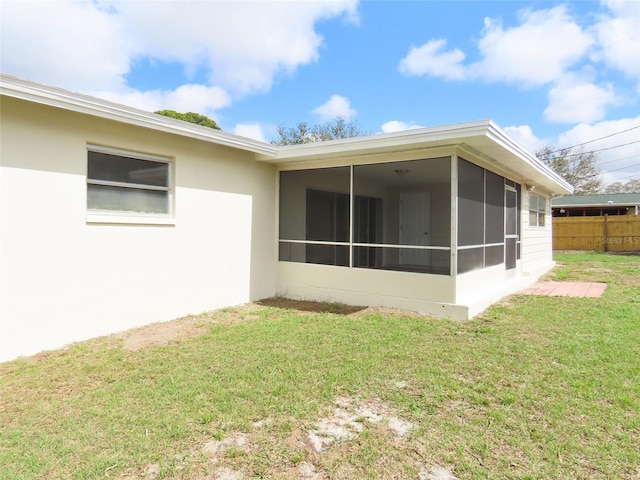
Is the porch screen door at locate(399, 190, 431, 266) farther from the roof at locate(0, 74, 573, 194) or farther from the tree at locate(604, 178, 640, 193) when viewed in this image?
the tree at locate(604, 178, 640, 193)

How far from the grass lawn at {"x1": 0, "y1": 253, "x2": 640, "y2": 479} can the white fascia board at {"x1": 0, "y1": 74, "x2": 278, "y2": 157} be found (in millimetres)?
2764

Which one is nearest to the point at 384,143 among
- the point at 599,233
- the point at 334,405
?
the point at 334,405

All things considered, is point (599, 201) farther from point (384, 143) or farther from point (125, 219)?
point (125, 219)

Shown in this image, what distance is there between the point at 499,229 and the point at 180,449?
7.48 m

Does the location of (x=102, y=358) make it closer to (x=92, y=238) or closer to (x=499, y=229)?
(x=92, y=238)

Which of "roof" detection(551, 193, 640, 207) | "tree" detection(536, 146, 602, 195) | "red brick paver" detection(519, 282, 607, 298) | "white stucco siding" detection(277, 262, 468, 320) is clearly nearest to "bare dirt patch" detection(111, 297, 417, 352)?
"white stucco siding" detection(277, 262, 468, 320)

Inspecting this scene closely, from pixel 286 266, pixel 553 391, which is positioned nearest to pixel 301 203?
pixel 286 266

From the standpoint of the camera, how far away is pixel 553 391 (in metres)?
3.31

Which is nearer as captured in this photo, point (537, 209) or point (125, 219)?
point (125, 219)

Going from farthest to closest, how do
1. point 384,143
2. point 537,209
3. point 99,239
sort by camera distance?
point 537,209 → point 384,143 → point 99,239

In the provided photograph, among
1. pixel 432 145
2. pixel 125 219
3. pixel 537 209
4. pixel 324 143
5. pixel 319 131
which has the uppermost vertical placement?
pixel 319 131

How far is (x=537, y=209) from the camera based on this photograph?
11727mm

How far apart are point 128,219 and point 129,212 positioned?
0.11 m

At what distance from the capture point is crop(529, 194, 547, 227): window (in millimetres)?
10992
